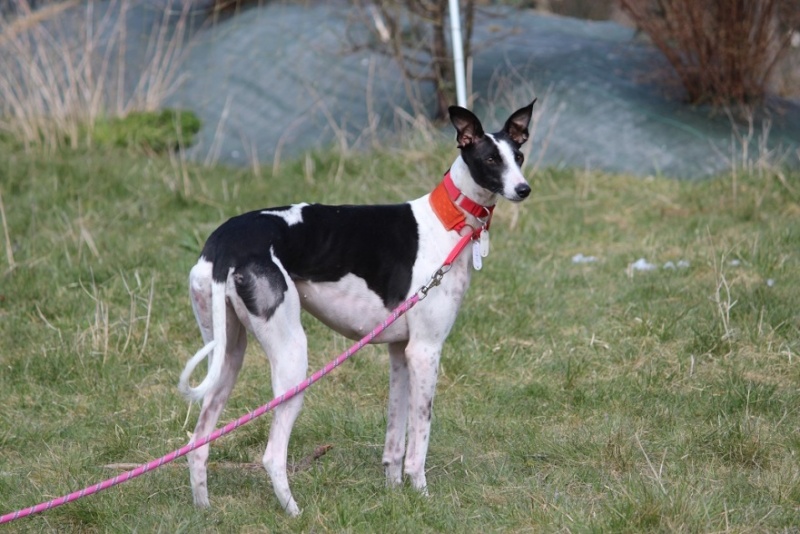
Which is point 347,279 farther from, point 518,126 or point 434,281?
point 518,126

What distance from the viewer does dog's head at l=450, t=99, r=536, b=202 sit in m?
3.87

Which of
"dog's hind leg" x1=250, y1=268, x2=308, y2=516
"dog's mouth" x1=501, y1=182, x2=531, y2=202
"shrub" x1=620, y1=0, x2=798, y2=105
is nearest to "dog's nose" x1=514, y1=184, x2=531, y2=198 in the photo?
"dog's mouth" x1=501, y1=182, x2=531, y2=202

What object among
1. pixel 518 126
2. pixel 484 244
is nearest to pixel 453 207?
pixel 484 244

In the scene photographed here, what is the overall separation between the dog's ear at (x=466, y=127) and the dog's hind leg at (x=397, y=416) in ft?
2.72

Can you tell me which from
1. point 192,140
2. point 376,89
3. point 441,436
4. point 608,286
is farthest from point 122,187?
point 441,436

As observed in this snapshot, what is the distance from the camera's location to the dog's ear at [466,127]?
391cm

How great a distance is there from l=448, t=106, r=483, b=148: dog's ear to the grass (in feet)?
4.16

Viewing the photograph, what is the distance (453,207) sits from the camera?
13.0 ft

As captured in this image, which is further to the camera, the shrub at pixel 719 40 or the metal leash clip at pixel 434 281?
the shrub at pixel 719 40

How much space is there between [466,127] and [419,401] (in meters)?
1.03

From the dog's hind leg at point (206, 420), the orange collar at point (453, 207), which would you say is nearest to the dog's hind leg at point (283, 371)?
the dog's hind leg at point (206, 420)

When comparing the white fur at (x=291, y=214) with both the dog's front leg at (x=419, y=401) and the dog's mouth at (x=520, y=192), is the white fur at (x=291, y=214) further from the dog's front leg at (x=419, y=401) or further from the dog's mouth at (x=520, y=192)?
the dog's mouth at (x=520, y=192)

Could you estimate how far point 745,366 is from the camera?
16.4 ft

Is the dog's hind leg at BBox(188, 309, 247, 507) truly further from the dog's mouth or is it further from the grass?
the dog's mouth
